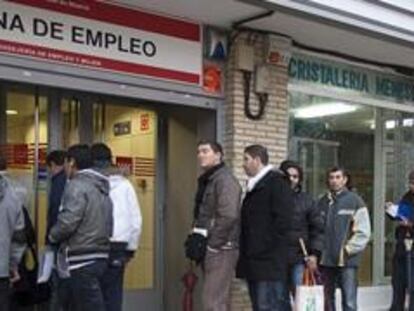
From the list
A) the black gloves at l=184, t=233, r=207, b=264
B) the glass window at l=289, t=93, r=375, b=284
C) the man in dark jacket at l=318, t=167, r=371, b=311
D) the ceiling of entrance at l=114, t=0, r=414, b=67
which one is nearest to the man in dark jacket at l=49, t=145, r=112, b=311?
the black gloves at l=184, t=233, r=207, b=264

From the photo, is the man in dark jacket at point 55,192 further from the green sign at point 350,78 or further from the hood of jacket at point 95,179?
the green sign at point 350,78

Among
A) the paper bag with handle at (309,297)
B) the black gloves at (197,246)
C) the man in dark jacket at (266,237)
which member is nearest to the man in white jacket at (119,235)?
the black gloves at (197,246)

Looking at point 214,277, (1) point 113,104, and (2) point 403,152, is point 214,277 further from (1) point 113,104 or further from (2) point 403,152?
(2) point 403,152

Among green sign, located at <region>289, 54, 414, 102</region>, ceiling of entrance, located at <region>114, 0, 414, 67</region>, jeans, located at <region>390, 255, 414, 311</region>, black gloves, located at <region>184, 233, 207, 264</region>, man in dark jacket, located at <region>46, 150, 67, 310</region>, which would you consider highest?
ceiling of entrance, located at <region>114, 0, 414, 67</region>

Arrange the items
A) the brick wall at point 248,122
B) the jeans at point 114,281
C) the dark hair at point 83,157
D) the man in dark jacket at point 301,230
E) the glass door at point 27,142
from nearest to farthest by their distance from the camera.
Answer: the dark hair at point 83,157, the jeans at point 114,281, the man in dark jacket at point 301,230, the glass door at point 27,142, the brick wall at point 248,122

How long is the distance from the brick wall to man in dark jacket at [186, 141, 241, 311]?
1679 mm

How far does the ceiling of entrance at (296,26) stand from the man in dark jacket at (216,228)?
173 centimetres

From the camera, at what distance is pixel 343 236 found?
8.76 m

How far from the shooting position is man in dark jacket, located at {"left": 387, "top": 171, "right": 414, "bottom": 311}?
9945 millimetres

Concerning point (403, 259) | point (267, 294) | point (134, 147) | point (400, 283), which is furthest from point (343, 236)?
point (134, 147)

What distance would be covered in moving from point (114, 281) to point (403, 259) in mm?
4345

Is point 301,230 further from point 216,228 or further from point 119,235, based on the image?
point 119,235

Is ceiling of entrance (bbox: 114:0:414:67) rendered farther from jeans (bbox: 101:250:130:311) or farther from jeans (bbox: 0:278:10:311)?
jeans (bbox: 0:278:10:311)

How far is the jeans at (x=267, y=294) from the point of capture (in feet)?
22.8
